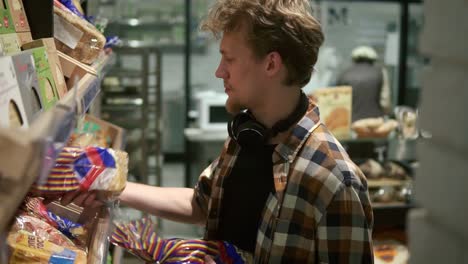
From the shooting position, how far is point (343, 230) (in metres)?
1.61

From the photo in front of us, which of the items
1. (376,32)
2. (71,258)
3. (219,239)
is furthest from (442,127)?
(376,32)

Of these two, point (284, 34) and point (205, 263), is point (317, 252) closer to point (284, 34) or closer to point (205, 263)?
point (205, 263)

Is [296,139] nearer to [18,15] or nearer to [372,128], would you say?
[18,15]

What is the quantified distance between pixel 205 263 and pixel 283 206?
258 millimetres

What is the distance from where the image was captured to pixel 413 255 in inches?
27.8

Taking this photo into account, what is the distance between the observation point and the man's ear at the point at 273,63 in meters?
1.77

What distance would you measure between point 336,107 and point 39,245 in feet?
10.5

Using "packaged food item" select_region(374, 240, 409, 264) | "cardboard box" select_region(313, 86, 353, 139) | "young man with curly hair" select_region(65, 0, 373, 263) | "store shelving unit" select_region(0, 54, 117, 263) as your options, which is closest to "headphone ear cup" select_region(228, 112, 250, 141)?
"young man with curly hair" select_region(65, 0, 373, 263)

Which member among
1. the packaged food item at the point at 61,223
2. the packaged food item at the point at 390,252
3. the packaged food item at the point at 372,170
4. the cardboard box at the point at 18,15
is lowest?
the packaged food item at the point at 390,252

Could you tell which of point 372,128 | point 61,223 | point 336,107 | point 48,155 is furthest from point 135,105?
point 48,155

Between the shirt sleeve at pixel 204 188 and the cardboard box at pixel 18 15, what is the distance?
0.78 meters

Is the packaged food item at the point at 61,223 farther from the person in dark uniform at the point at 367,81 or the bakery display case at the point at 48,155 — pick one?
the person in dark uniform at the point at 367,81

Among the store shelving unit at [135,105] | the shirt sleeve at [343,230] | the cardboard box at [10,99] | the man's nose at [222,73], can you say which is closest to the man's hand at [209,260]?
the shirt sleeve at [343,230]

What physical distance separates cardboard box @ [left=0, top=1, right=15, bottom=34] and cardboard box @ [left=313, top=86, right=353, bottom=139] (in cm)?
300
